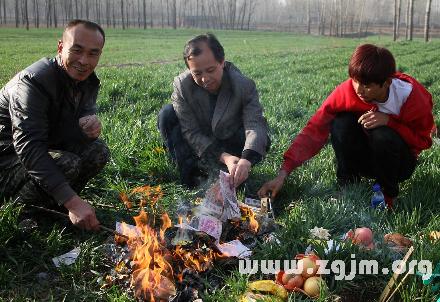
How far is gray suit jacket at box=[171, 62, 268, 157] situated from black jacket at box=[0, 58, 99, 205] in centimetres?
86

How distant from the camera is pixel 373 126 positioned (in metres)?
3.40

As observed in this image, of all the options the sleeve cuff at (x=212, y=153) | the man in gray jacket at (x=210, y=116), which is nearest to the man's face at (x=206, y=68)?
the man in gray jacket at (x=210, y=116)

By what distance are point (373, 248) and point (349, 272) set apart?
26 centimetres

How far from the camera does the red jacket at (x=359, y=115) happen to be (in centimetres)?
330

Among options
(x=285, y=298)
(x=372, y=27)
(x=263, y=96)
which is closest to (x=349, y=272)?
(x=285, y=298)

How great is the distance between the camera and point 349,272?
2.41 m

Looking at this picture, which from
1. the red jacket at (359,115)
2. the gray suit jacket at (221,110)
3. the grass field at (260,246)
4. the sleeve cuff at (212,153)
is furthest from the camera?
the sleeve cuff at (212,153)

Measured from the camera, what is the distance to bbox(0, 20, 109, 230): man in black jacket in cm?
256

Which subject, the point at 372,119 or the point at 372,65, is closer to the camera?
the point at 372,65

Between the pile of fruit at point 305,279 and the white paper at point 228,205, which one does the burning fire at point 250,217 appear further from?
the pile of fruit at point 305,279

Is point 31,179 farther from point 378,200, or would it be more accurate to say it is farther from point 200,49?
point 378,200

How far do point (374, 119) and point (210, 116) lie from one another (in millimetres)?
1469

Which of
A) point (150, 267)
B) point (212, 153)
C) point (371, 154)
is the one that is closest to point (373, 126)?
point (371, 154)

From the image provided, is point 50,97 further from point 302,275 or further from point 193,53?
point 302,275
